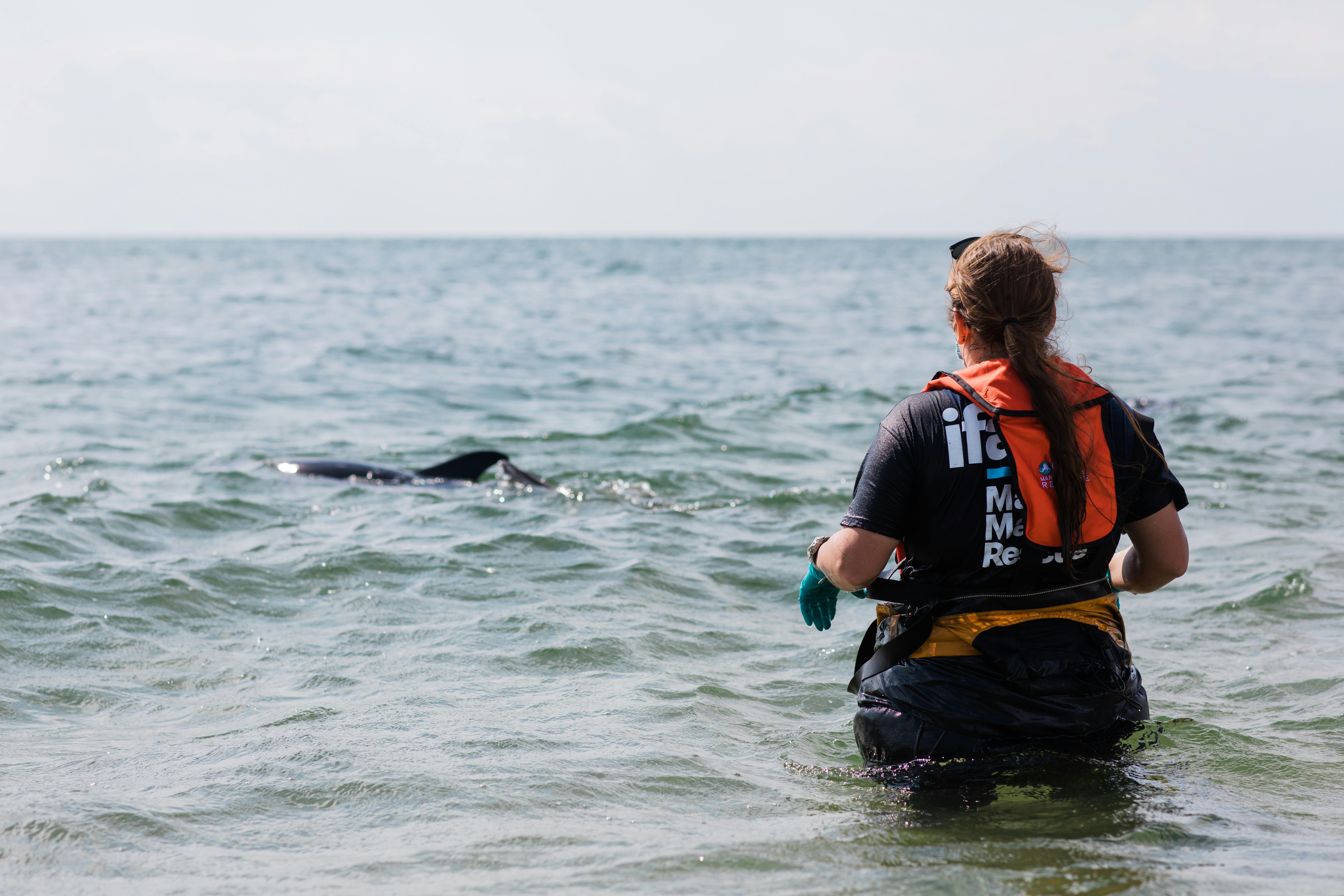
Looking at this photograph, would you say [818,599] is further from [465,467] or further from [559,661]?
[465,467]

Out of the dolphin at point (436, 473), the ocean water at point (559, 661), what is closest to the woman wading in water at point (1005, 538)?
the ocean water at point (559, 661)

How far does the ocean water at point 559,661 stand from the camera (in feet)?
10.8

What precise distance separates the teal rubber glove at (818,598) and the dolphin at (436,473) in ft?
18.3

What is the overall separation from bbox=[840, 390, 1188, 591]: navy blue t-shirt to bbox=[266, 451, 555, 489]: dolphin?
6.07 meters

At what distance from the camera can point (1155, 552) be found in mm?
3494

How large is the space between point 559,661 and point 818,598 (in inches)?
82.4

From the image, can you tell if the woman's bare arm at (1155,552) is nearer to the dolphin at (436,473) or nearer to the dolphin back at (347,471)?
the dolphin at (436,473)

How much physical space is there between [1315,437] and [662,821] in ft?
34.6

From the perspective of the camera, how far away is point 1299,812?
368 cm

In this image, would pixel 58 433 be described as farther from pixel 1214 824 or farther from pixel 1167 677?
pixel 1214 824

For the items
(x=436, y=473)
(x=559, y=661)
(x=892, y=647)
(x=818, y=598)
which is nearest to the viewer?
(x=892, y=647)

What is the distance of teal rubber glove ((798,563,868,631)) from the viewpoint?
3.63m

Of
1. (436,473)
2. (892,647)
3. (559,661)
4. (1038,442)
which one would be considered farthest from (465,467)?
(1038,442)

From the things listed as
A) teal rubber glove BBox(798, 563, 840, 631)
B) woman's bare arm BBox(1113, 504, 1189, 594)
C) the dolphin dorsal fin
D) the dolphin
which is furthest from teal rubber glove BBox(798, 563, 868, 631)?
the dolphin dorsal fin
